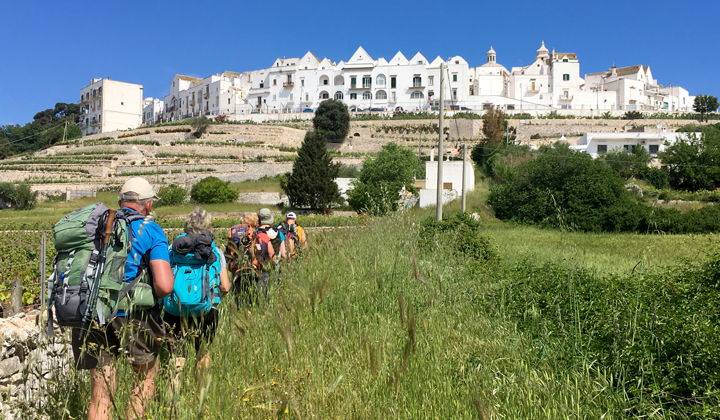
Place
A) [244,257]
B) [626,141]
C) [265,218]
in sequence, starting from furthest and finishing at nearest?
[626,141], [265,218], [244,257]

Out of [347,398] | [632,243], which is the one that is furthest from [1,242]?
[632,243]

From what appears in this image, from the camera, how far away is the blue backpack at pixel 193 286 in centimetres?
316

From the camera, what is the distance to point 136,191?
2879 millimetres

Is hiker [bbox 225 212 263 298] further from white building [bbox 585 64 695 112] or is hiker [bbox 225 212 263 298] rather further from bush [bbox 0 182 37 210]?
white building [bbox 585 64 695 112]

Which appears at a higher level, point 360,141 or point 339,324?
point 360,141

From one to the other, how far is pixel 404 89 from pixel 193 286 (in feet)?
204

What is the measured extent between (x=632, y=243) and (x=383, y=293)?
1136 centimetres

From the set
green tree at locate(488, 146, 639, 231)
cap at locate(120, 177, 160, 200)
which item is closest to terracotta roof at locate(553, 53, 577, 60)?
green tree at locate(488, 146, 639, 231)

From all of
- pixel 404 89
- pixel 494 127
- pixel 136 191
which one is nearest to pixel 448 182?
pixel 494 127

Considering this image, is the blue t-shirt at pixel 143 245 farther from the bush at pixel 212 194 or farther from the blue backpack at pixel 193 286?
A: the bush at pixel 212 194

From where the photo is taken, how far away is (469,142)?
174 feet

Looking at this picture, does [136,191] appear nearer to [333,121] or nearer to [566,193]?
[566,193]

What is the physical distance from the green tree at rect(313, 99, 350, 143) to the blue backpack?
50668mm

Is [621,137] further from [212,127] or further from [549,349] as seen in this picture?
[549,349]
